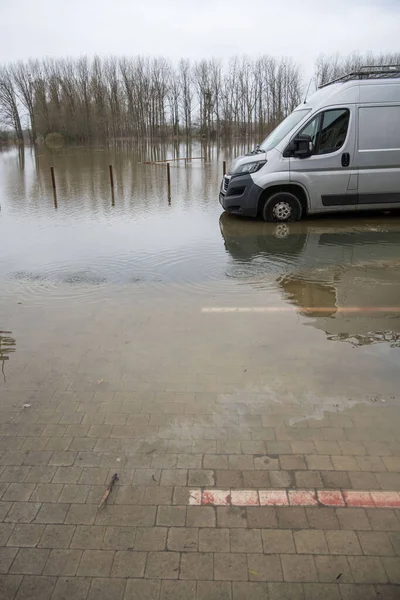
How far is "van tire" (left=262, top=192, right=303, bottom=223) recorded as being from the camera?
9711 millimetres

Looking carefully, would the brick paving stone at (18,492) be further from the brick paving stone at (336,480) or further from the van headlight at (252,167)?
the van headlight at (252,167)

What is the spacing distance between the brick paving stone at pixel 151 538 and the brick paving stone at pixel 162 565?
4 centimetres

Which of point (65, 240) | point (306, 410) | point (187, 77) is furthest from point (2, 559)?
point (187, 77)

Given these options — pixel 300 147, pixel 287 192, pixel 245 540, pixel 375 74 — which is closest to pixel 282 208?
pixel 287 192

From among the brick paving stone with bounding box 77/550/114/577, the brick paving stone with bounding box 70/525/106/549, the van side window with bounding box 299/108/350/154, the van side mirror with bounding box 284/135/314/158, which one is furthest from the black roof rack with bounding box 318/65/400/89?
the brick paving stone with bounding box 77/550/114/577

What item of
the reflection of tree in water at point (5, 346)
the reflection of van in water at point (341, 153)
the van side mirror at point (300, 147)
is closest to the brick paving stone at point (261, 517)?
the reflection of tree in water at point (5, 346)

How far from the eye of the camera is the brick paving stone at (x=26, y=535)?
237 centimetres

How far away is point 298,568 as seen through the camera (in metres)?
2.21

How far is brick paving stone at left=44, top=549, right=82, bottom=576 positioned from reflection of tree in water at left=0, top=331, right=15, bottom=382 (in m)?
2.13

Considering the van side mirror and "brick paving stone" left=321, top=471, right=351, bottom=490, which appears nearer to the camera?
"brick paving stone" left=321, top=471, right=351, bottom=490

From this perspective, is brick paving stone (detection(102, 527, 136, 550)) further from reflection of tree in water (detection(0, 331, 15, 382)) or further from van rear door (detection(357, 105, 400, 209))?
van rear door (detection(357, 105, 400, 209))

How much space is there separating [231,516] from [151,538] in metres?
0.46

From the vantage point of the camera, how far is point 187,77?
240 feet

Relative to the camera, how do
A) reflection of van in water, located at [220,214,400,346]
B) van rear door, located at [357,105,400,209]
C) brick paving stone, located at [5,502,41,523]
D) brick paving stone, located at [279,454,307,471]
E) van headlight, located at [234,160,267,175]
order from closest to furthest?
brick paving stone, located at [5,502,41,523] < brick paving stone, located at [279,454,307,471] < reflection of van in water, located at [220,214,400,346] < van rear door, located at [357,105,400,209] < van headlight, located at [234,160,267,175]
